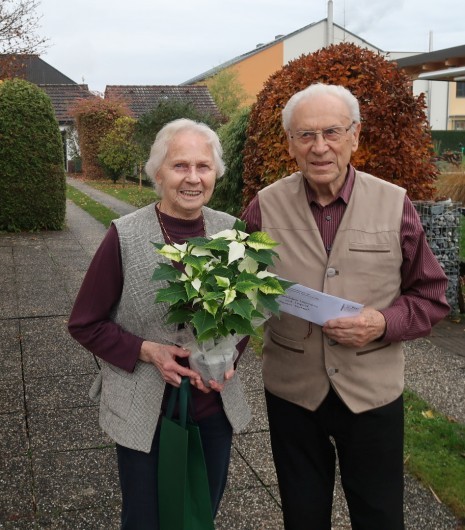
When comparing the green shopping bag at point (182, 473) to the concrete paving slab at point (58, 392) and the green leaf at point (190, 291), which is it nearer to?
the green leaf at point (190, 291)

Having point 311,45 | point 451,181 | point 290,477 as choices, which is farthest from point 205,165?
point 311,45

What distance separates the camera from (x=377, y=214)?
244cm

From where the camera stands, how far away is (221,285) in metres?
2.04

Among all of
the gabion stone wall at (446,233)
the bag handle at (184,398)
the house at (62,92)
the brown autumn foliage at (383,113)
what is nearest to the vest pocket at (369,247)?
the bag handle at (184,398)

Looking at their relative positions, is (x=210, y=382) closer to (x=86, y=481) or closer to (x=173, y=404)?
(x=173, y=404)

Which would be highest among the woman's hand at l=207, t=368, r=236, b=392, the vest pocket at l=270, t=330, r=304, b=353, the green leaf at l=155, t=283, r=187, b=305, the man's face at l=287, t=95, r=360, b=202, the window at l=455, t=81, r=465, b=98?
the window at l=455, t=81, r=465, b=98

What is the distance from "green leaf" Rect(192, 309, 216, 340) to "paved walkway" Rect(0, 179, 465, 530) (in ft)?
5.67

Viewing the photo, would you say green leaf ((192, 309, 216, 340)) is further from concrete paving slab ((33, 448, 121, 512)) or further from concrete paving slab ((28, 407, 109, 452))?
concrete paving slab ((28, 407, 109, 452))

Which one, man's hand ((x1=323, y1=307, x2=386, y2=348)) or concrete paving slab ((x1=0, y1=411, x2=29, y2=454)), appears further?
concrete paving slab ((x1=0, y1=411, x2=29, y2=454))

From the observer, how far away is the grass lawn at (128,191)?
1964cm

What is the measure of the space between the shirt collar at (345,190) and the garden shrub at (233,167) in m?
7.79

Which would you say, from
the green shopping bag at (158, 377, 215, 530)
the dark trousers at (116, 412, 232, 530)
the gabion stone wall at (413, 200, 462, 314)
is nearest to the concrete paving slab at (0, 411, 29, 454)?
the dark trousers at (116, 412, 232, 530)

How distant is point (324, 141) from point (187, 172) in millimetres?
487

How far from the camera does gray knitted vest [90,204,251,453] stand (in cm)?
237
